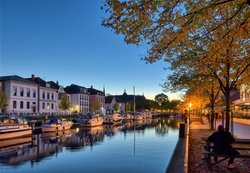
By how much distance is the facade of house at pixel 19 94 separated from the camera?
198ft

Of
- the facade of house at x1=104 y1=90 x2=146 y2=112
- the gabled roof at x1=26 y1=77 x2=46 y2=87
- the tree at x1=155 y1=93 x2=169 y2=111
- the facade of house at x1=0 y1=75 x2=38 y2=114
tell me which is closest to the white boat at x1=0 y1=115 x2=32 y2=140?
the facade of house at x1=0 y1=75 x2=38 y2=114

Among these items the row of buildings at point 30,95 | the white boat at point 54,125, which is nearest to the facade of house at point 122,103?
the row of buildings at point 30,95

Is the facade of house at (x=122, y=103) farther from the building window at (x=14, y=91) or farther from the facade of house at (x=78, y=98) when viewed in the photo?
the building window at (x=14, y=91)

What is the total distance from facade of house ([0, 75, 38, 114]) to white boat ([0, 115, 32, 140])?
25.6 meters

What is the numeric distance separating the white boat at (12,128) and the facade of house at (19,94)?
1007 inches

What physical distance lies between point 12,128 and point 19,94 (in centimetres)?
3317

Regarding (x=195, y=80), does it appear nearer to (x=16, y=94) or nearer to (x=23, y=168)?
(x=23, y=168)

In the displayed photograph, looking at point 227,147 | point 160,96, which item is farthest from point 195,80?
point 160,96

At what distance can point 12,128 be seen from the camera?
31781 mm

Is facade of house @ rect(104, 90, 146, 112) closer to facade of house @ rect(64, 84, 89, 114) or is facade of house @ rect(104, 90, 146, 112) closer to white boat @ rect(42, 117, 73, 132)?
facade of house @ rect(64, 84, 89, 114)

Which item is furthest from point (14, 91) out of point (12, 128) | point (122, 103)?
point (122, 103)

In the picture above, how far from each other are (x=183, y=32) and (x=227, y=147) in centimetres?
482

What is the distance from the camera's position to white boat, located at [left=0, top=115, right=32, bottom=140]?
1194 inches

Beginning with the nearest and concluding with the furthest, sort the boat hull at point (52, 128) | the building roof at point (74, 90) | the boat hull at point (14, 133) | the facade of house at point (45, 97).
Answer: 1. the boat hull at point (14, 133)
2. the boat hull at point (52, 128)
3. the facade of house at point (45, 97)
4. the building roof at point (74, 90)
